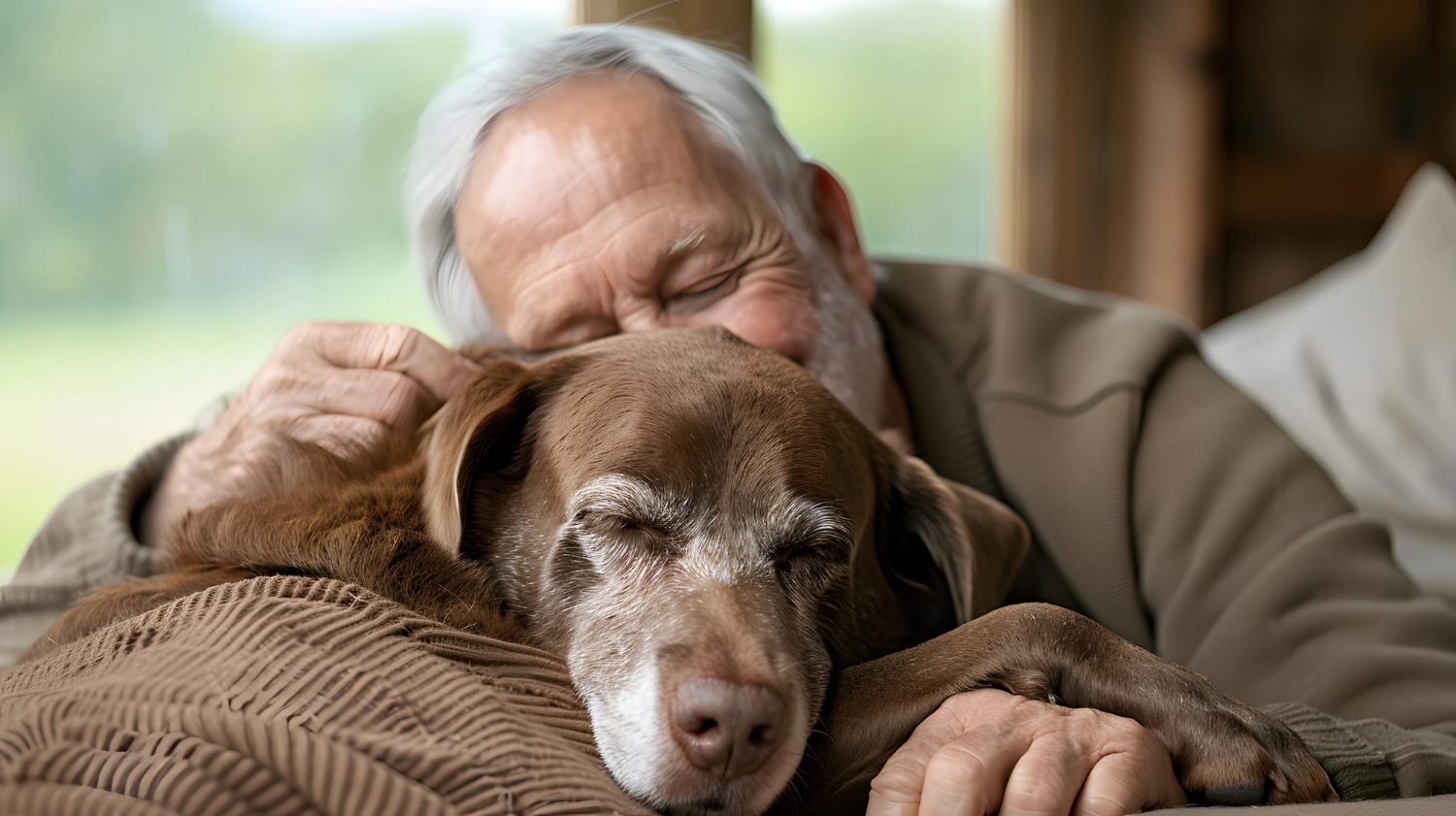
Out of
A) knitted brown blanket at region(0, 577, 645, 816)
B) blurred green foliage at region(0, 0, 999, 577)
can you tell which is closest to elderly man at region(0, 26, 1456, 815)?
knitted brown blanket at region(0, 577, 645, 816)

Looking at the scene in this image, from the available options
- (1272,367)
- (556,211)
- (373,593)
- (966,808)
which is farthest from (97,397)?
(1272,367)

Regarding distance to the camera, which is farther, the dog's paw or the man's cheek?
the man's cheek

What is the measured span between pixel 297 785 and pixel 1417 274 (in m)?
3.45

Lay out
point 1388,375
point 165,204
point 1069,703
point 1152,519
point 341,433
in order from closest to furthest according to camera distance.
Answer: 1. point 1069,703
2. point 341,433
3. point 1152,519
4. point 165,204
5. point 1388,375

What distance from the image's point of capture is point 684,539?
1.31m

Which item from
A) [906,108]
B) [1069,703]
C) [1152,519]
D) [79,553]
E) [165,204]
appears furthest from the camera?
[906,108]

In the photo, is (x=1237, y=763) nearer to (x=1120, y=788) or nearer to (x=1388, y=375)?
(x=1120, y=788)

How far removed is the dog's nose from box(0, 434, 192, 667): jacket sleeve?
0.95m

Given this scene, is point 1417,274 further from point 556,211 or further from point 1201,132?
point 556,211

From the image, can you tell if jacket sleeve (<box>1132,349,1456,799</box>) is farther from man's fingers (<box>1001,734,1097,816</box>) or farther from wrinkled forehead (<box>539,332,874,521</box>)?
wrinkled forehead (<box>539,332,874,521</box>)

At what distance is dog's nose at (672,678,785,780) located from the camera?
1110 millimetres

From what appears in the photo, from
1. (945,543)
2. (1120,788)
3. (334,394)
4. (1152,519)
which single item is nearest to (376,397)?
(334,394)

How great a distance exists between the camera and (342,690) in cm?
104

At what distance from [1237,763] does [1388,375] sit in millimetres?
2495
